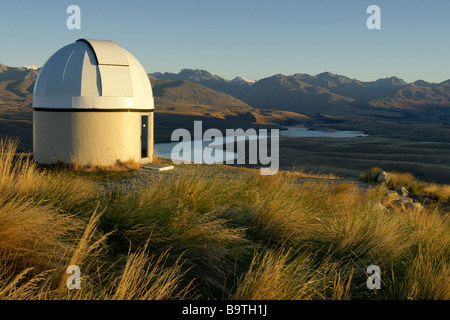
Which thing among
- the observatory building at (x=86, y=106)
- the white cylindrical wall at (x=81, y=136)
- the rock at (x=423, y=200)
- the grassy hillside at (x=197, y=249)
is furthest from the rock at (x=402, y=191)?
the white cylindrical wall at (x=81, y=136)

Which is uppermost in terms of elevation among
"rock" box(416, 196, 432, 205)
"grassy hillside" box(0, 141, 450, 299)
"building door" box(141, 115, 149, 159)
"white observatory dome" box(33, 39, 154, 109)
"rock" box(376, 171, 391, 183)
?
"white observatory dome" box(33, 39, 154, 109)

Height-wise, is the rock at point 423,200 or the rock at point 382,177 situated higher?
the rock at point 382,177

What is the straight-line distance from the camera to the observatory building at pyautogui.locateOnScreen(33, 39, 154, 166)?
41.5ft

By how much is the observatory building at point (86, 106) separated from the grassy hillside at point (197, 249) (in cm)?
790

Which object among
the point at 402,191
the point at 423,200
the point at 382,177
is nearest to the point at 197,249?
the point at 402,191

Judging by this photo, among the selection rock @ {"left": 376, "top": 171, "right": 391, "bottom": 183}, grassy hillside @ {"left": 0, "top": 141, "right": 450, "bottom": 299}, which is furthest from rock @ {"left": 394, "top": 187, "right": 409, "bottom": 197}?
grassy hillside @ {"left": 0, "top": 141, "right": 450, "bottom": 299}

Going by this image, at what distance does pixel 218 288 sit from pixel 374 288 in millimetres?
1414

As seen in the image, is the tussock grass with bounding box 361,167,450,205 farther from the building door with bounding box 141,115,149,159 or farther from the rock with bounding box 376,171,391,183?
the building door with bounding box 141,115,149,159

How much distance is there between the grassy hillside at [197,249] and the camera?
2.93m

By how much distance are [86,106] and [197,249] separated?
34.1 feet

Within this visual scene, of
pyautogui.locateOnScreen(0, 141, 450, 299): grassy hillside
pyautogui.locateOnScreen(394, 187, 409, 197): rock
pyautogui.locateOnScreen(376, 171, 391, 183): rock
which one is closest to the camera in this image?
pyautogui.locateOnScreen(0, 141, 450, 299): grassy hillside

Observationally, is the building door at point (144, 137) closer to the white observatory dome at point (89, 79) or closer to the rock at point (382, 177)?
the white observatory dome at point (89, 79)

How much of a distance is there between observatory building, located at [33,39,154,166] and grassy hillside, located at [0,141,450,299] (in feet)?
25.9

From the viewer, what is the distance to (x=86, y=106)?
41.3ft
